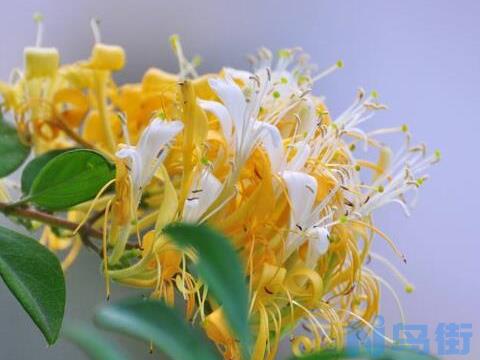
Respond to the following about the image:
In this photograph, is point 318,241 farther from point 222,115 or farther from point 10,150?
point 10,150

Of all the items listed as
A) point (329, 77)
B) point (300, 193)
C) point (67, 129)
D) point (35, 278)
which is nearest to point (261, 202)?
point (300, 193)

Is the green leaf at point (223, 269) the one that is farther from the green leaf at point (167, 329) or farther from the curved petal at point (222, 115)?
the curved petal at point (222, 115)

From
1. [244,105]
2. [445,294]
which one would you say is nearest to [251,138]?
[244,105]

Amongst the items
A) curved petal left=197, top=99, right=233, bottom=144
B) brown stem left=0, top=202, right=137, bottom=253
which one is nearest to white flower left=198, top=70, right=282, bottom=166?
curved petal left=197, top=99, right=233, bottom=144

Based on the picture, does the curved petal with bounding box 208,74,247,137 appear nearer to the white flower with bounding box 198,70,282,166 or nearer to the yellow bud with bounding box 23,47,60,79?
the white flower with bounding box 198,70,282,166

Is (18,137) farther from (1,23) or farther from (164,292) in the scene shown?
(1,23)

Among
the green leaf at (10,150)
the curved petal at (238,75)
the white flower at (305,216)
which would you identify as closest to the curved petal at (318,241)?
the white flower at (305,216)
